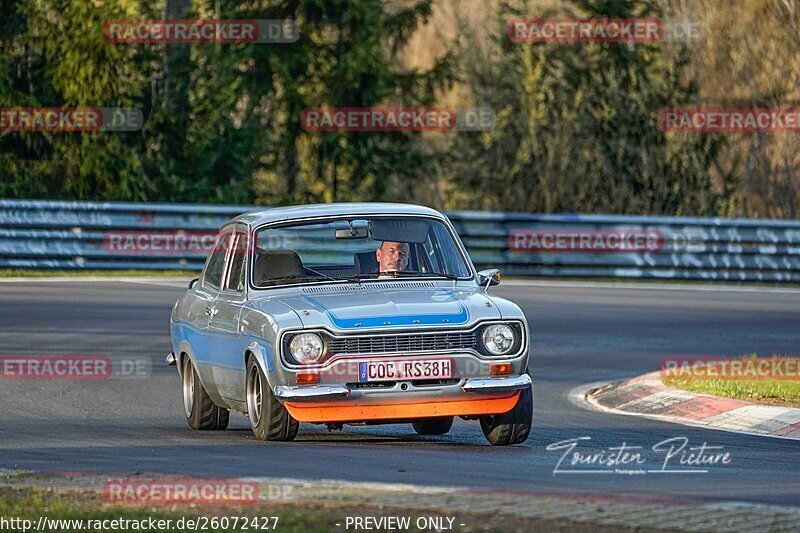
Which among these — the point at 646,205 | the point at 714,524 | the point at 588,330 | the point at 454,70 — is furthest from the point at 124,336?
the point at 454,70

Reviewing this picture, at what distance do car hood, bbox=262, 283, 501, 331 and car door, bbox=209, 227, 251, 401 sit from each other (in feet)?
1.61

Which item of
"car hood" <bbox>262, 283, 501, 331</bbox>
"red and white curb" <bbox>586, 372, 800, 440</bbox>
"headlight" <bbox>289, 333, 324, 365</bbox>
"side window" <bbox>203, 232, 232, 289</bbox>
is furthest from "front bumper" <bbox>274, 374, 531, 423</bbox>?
"red and white curb" <bbox>586, 372, 800, 440</bbox>

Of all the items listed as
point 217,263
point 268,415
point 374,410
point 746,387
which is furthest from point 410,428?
point 746,387

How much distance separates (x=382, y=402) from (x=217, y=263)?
2.73 metres

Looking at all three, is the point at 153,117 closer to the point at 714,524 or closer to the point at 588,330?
the point at 588,330

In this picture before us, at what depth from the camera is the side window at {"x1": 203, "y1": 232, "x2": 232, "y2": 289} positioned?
12219 mm

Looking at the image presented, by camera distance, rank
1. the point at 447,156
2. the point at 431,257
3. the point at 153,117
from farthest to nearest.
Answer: the point at 447,156
the point at 153,117
the point at 431,257

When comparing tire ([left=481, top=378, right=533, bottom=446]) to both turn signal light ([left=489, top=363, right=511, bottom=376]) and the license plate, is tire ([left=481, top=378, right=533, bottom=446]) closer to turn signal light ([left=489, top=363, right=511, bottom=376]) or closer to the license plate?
turn signal light ([left=489, top=363, right=511, bottom=376])

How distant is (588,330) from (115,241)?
9039 millimetres

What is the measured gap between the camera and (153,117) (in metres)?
30.7

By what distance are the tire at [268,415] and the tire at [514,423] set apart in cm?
127

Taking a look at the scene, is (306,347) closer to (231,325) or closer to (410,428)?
(231,325)

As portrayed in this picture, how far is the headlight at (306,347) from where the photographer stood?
1022cm

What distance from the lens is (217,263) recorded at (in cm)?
1238
